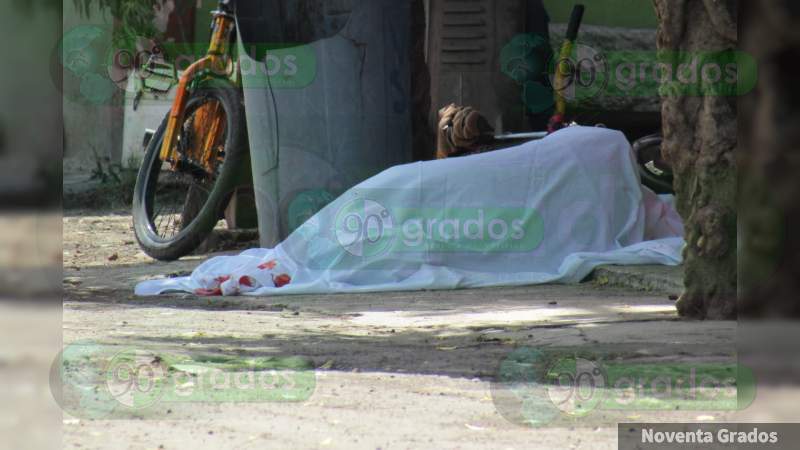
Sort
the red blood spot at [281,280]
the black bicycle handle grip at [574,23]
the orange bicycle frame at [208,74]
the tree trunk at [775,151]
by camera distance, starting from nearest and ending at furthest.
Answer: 1. the tree trunk at [775,151]
2. the red blood spot at [281,280]
3. the orange bicycle frame at [208,74]
4. the black bicycle handle grip at [574,23]

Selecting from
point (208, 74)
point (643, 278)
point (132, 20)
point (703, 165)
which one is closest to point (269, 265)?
point (208, 74)

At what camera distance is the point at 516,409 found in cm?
299

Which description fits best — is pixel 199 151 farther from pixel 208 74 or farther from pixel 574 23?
pixel 574 23

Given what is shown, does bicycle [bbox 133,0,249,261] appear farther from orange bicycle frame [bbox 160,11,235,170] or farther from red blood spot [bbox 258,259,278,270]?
red blood spot [bbox 258,259,278,270]

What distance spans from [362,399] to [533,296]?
8.65 ft

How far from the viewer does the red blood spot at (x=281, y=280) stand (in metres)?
6.42

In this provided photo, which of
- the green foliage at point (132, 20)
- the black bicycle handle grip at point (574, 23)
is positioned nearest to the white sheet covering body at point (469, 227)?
the black bicycle handle grip at point (574, 23)

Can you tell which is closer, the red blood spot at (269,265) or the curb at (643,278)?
the curb at (643,278)

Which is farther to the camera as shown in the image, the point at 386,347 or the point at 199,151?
the point at 199,151

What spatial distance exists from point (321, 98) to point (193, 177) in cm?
126

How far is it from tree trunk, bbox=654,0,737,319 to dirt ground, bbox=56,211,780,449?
168mm

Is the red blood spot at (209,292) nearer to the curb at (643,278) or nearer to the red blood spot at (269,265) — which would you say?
the red blood spot at (269,265)

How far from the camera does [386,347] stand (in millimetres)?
4223

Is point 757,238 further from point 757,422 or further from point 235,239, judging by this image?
point 235,239
